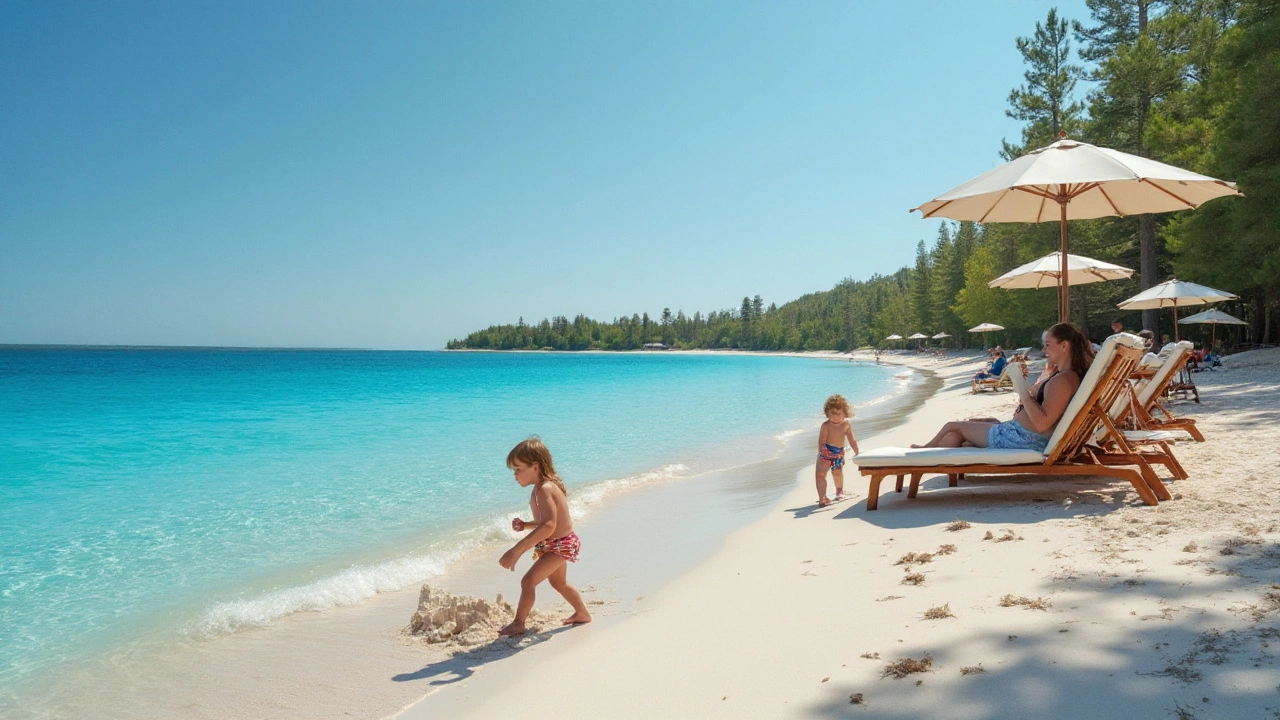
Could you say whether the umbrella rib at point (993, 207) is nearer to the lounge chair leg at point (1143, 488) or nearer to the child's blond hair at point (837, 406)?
the child's blond hair at point (837, 406)

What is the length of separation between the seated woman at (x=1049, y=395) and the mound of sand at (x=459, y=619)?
4.24 metres

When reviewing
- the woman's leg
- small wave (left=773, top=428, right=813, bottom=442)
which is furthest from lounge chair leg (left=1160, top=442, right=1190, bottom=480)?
small wave (left=773, top=428, right=813, bottom=442)

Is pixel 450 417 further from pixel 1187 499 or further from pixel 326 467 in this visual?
pixel 1187 499

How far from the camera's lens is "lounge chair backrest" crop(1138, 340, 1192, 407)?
25.2 feet

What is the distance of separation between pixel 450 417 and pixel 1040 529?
20887mm

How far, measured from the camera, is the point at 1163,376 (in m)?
7.69

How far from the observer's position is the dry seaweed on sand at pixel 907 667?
2.82 m

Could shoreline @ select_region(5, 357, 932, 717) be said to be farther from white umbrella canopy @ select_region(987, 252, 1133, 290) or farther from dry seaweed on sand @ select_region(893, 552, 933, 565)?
white umbrella canopy @ select_region(987, 252, 1133, 290)

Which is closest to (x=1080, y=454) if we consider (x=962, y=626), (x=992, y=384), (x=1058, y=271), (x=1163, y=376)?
(x=1163, y=376)

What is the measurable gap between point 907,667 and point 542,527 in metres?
2.10

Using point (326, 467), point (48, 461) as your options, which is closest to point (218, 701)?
point (326, 467)

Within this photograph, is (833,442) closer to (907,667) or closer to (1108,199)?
(907,667)

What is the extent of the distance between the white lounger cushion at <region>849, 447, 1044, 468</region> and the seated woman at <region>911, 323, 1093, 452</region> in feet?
0.68

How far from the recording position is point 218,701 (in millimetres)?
3883
